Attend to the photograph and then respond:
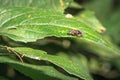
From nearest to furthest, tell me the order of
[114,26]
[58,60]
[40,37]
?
[58,60] < [40,37] < [114,26]

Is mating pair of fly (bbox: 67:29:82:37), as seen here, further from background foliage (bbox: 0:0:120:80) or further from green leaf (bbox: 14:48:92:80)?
green leaf (bbox: 14:48:92:80)

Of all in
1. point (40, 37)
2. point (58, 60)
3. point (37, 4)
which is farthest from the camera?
point (37, 4)

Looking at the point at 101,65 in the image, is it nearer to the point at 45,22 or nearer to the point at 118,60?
the point at 118,60

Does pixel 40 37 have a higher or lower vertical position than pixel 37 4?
lower

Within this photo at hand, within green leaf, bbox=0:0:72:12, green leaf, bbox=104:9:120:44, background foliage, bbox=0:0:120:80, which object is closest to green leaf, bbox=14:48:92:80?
background foliage, bbox=0:0:120:80

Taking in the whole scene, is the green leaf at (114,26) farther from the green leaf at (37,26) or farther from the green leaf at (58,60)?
the green leaf at (58,60)

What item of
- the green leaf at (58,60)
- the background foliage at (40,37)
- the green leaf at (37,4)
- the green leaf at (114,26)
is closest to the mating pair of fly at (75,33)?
the background foliage at (40,37)

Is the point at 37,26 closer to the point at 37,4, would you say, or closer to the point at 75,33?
the point at 75,33

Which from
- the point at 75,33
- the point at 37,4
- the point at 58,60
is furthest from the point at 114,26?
the point at 58,60
